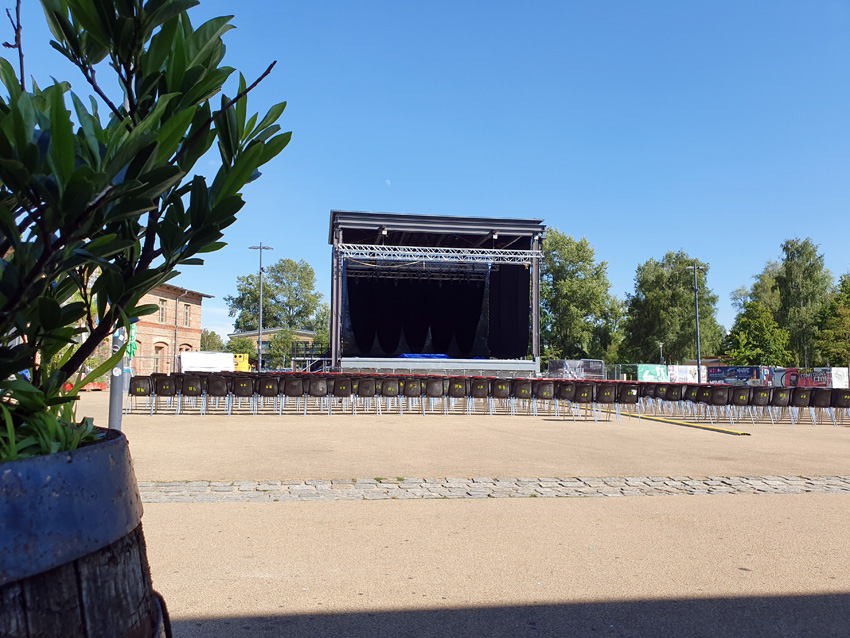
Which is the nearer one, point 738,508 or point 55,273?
point 55,273

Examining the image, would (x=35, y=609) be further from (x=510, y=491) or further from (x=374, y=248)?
(x=374, y=248)

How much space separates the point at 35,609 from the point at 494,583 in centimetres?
272

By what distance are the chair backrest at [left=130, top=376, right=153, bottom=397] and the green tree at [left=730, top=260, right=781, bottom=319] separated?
48.6 m

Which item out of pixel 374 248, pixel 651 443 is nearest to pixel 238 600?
pixel 651 443

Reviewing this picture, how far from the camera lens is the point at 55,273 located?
0.98 metres

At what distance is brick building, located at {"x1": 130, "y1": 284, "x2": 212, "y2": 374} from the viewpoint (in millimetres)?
40375

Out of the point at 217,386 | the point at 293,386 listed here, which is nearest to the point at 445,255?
the point at 293,386

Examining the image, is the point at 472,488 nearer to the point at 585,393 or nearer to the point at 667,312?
the point at 585,393

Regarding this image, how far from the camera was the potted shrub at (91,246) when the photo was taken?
2.94 feet

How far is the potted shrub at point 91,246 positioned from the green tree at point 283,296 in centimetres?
7572

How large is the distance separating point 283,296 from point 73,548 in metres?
77.4

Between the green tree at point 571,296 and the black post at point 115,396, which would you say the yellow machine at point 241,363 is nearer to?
the green tree at point 571,296

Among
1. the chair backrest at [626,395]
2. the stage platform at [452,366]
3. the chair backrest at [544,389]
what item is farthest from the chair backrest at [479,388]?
the stage platform at [452,366]

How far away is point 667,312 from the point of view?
171 feet
